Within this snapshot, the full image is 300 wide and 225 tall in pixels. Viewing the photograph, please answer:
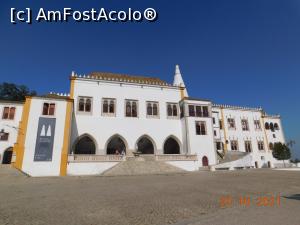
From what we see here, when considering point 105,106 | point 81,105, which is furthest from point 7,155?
point 105,106

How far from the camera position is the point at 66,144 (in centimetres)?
2122

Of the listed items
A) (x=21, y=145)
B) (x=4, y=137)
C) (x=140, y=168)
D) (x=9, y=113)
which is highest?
(x=9, y=113)

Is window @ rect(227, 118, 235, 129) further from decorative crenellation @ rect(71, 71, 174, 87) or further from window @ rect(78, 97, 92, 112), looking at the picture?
window @ rect(78, 97, 92, 112)

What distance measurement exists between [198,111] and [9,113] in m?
26.6

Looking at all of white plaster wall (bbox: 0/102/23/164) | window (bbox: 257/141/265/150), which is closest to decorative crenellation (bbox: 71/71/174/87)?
white plaster wall (bbox: 0/102/23/164)

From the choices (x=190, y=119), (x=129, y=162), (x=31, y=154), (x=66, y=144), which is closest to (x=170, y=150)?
(x=190, y=119)

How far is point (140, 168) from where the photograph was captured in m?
21.3

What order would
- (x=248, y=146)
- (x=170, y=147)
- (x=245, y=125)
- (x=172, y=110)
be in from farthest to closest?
(x=245, y=125)
(x=248, y=146)
(x=170, y=147)
(x=172, y=110)

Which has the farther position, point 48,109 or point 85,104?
point 85,104

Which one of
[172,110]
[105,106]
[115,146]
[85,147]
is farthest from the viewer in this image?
[115,146]

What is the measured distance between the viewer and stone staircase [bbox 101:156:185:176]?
806 inches

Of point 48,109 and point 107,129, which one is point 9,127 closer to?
point 48,109

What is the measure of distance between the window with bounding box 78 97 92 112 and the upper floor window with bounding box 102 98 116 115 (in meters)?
1.86

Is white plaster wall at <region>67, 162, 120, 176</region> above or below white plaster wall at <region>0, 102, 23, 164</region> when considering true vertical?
below
